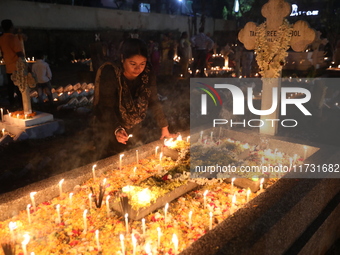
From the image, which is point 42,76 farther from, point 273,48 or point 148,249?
point 148,249

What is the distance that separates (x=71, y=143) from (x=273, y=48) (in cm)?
420

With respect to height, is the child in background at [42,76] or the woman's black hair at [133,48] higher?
the woman's black hair at [133,48]

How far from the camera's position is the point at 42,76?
28.7 ft

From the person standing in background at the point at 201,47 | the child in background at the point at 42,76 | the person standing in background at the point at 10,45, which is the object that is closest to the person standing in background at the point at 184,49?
the person standing in background at the point at 201,47

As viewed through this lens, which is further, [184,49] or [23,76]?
[184,49]

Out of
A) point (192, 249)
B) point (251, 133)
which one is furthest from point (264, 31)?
point (192, 249)

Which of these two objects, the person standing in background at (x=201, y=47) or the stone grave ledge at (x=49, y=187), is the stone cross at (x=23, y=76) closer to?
the stone grave ledge at (x=49, y=187)

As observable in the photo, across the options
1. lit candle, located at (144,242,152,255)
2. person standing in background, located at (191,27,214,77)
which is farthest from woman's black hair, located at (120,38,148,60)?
person standing in background, located at (191,27,214,77)

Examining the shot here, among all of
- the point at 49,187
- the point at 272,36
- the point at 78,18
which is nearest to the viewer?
the point at 49,187

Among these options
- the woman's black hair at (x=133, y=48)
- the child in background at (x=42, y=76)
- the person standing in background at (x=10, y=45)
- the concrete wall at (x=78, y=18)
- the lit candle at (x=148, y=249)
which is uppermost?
the concrete wall at (x=78, y=18)

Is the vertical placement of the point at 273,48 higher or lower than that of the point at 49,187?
higher

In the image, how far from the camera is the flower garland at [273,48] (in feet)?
17.4

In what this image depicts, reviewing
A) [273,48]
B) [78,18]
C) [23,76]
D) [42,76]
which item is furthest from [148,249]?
[78,18]

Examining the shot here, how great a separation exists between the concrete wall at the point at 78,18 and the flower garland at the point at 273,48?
15.9 metres
